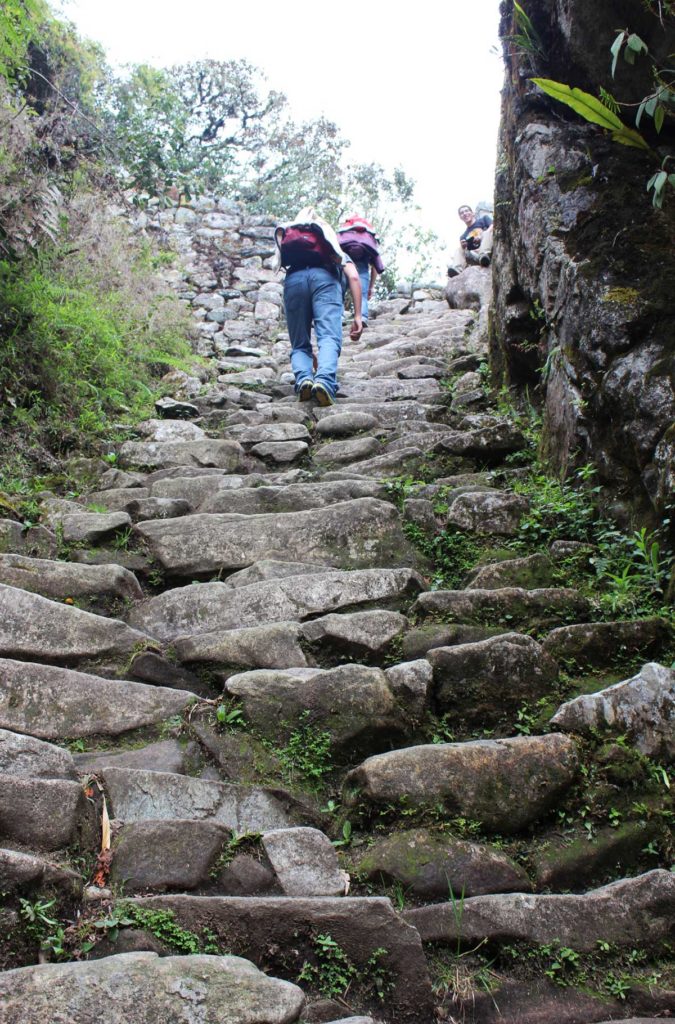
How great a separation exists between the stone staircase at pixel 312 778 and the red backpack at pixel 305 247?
10.9 ft

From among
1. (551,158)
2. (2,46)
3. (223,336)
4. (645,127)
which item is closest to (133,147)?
(223,336)

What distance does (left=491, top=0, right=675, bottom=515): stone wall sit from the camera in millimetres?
3730

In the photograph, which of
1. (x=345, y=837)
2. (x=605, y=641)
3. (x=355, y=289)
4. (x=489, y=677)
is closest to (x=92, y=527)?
(x=489, y=677)

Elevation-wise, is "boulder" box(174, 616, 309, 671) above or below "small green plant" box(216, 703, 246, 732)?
above

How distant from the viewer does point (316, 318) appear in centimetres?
708

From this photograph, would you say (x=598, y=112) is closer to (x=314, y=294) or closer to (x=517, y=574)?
(x=517, y=574)

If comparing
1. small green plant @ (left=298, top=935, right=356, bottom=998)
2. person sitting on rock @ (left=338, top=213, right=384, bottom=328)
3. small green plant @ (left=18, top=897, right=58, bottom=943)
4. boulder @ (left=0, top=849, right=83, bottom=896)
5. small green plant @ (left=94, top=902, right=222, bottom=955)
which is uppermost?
person sitting on rock @ (left=338, top=213, right=384, bottom=328)

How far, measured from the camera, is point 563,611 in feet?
10.5

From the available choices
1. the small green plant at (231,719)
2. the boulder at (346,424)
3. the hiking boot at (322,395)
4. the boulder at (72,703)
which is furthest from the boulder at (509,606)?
the hiking boot at (322,395)

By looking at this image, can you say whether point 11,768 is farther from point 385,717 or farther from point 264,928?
point 385,717

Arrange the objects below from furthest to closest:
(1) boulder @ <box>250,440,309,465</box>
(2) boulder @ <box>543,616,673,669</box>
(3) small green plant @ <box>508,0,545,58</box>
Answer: (1) boulder @ <box>250,440,309,465</box> < (3) small green plant @ <box>508,0,545,58</box> < (2) boulder @ <box>543,616,673,669</box>

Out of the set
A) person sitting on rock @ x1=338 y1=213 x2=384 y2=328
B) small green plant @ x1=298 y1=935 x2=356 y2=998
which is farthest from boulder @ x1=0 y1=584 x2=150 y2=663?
person sitting on rock @ x1=338 y1=213 x2=384 y2=328

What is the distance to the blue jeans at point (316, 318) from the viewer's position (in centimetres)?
698

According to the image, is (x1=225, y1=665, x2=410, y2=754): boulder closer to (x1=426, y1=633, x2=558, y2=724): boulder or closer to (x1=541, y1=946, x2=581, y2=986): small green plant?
(x1=426, y1=633, x2=558, y2=724): boulder
